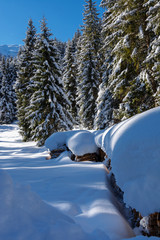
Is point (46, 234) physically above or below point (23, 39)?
below

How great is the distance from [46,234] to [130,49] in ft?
28.8

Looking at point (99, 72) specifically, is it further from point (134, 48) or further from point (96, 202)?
point (96, 202)

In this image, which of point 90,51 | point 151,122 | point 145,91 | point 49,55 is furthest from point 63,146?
point 90,51

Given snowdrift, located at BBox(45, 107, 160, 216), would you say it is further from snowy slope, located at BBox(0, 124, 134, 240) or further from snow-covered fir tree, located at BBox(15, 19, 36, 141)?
snow-covered fir tree, located at BBox(15, 19, 36, 141)

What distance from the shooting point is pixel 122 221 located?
7.30 feet

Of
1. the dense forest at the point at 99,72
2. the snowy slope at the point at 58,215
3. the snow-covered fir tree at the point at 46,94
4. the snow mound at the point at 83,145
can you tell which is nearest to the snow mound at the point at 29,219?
the snowy slope at the point at 58,215

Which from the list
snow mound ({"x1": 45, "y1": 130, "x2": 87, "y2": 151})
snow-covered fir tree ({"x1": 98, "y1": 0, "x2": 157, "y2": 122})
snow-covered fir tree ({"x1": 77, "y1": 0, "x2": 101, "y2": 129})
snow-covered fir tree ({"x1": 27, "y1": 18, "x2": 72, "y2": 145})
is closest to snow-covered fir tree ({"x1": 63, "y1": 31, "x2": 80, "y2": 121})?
snow-covered fir tree ({"x1": 77, "y1": 0, "x2": 101, "y2": 129})

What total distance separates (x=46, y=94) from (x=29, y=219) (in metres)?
12.0

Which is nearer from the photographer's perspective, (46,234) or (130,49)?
(46,234)

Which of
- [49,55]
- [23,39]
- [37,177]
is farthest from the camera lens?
[23,39]

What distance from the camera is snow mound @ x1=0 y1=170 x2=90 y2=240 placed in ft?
5.53

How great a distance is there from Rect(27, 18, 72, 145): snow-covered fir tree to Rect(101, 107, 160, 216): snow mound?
10.8 m

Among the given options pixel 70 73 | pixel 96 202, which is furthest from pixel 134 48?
pixel 70 73

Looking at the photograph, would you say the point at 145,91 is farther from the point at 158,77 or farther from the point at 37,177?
the point at 37,177
